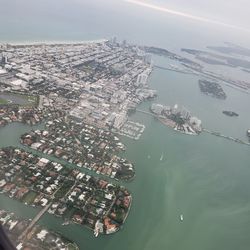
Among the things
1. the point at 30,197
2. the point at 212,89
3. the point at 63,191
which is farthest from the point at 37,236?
the point at 212,89

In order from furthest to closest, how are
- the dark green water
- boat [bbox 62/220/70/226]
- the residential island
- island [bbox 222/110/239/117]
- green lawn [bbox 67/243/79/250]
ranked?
1. island [bbox 222/110/239/117]
2. the dark green water
3. boat [bbox 62/220/70/226]
4. green lawn [bbox 67/243/79/250]
5. the residential island

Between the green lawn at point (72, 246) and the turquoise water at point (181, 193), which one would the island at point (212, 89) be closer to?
the turquoise water at point (181, 193)

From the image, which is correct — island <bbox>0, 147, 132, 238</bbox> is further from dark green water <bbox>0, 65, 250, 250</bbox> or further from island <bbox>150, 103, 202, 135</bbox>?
island <bbox>150, 103, 202, 135</bbox>

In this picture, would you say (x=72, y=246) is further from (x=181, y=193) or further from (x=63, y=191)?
(x=181, y=193)

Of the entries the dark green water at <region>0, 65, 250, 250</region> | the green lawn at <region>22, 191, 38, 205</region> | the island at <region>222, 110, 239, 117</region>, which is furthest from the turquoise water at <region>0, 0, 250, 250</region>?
the island at <region>222, 110, 239, 117</region>

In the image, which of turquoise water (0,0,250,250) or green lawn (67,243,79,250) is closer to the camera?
green lawn (67,243,79,250)

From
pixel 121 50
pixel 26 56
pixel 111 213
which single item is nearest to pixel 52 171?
pixel 111 213

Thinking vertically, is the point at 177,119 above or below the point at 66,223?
below

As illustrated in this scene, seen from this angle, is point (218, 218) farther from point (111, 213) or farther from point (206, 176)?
point (111, 213)
